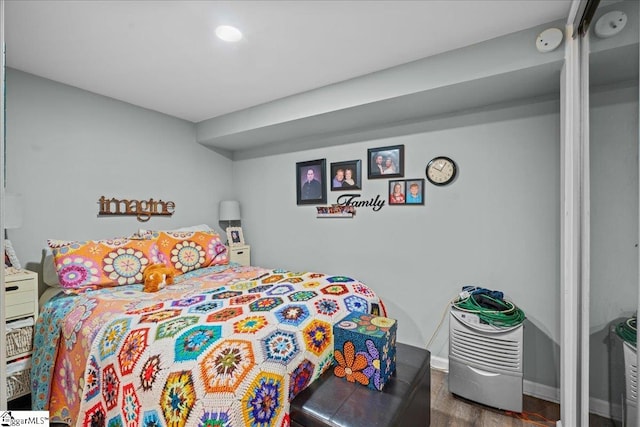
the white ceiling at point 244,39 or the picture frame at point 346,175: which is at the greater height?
the white ceiling at point 244,39

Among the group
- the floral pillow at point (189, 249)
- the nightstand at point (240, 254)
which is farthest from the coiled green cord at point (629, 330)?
the nightstand at point (240, 254)

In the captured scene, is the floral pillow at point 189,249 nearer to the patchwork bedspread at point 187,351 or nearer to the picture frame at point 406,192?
the patchwork bedspread at point 187,351

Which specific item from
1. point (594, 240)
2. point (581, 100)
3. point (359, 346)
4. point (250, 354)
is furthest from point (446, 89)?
point (250, 354)

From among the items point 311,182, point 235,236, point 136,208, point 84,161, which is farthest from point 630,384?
point 84,161

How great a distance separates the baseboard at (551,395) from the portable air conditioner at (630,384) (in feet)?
0.19

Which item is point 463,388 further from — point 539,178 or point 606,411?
point 539,178

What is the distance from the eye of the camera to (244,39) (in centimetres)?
189

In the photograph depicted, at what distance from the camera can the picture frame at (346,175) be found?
295cm

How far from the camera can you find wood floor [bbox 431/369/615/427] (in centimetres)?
186

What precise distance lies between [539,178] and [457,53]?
1083 mm

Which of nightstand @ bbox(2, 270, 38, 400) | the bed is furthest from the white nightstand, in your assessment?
the bed

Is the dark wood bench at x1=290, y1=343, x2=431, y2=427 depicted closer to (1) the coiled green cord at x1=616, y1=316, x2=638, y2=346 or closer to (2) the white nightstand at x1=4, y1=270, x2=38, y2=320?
(1) the coiled green cord at x1=616, y1=316, x2=638, y2=346

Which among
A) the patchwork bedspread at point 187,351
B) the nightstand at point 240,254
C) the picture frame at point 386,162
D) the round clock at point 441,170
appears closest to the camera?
the patchwork bedspread at point 187,351

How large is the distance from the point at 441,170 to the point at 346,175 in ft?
3.03
